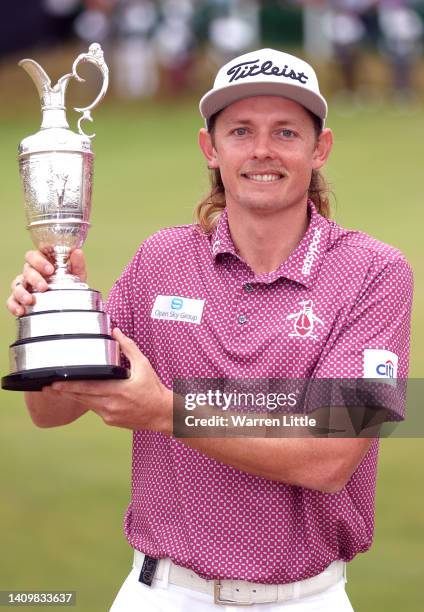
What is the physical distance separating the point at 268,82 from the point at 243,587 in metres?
1.32

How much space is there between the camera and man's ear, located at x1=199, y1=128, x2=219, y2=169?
13.5 ft

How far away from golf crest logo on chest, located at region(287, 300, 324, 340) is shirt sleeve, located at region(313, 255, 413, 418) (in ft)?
0.19

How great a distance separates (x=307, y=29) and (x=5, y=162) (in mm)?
8650

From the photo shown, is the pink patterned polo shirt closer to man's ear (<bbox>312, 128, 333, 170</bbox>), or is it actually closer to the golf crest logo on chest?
the golf crest logo on chest

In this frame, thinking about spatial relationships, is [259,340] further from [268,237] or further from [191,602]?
[191,602]

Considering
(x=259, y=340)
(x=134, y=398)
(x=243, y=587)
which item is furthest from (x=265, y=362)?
(x=243, y=587)

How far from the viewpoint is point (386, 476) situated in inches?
355

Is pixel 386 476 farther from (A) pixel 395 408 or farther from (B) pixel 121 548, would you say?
(A) pixel 395 408

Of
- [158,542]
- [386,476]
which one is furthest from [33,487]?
[158,542]

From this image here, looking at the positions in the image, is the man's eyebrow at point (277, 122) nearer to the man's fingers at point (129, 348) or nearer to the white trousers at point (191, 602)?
the man's fingers at point (129, 348)

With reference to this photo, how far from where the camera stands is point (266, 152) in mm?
3840

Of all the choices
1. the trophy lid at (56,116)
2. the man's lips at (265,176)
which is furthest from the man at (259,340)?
the trophy lid at (56,116)

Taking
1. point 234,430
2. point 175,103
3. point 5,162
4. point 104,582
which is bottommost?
point 104,582

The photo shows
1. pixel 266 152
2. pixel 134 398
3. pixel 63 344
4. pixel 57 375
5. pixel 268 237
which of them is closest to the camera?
pixel 134 398
